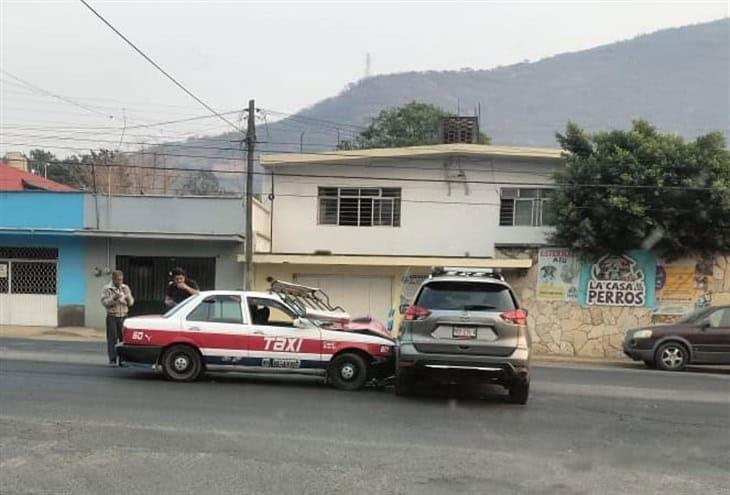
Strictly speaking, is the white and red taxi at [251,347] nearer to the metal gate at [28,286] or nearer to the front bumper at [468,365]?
the front bumper at [468,365]

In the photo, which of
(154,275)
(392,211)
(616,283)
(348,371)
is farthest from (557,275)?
(348,371)

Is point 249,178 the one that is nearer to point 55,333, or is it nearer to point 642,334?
point 55,333

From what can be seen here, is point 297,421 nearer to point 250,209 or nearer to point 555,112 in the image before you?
point 250,209

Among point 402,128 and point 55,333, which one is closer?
point 55,333

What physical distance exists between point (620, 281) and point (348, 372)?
13979 mm

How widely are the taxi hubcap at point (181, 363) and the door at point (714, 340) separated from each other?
11610 mm

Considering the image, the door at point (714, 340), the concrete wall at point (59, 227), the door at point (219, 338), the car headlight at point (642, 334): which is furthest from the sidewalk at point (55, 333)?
the door at point (714, 340)

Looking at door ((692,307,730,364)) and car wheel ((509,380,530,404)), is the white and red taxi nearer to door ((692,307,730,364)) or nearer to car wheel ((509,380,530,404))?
car wheel ((509,380,530,404))

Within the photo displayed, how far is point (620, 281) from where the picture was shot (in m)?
22.5

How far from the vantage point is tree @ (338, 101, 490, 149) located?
1741 inches

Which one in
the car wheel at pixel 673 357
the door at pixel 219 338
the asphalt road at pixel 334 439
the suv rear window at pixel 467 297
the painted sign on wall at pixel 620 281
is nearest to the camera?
the asphalt road at pixel 334 439

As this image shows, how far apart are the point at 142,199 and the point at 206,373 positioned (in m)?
13.1

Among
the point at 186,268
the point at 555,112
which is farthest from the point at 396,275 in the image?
the point at 555,112

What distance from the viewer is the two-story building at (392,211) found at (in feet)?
79.0
